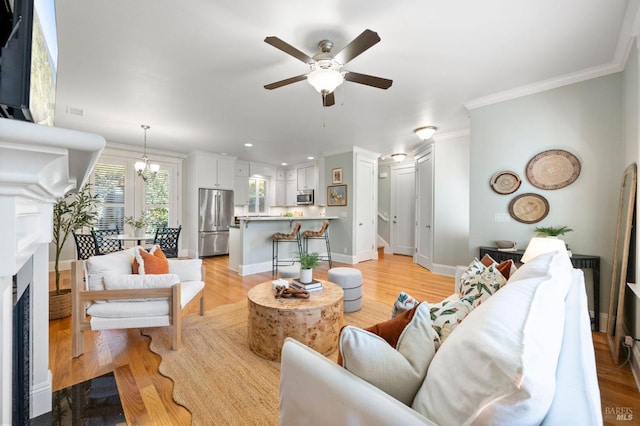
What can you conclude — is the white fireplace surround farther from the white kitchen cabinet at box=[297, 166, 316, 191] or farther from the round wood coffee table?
the white kitchen cabinet at box=[297, 166, 316, 191]

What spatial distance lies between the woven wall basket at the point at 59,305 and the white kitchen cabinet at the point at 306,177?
5.51m

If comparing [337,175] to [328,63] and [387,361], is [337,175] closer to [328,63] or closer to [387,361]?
[328,63]

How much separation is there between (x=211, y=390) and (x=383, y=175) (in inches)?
266

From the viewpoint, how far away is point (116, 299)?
2.00 metres

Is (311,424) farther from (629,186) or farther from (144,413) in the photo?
(629,186)

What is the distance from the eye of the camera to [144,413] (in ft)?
4.99

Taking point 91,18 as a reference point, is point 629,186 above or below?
below

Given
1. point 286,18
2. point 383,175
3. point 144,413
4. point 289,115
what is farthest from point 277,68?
point 383,175

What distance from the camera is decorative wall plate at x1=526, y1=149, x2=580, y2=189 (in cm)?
285

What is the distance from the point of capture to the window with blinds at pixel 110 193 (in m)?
5.46

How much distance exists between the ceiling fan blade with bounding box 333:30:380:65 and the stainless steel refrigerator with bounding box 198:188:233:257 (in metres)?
5.36

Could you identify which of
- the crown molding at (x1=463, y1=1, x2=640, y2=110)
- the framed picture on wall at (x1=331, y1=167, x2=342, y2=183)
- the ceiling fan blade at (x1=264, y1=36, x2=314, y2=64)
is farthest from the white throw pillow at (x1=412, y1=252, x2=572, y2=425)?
the framed picture on wall at (x1=331, y1=167, x2=342, y2=183)

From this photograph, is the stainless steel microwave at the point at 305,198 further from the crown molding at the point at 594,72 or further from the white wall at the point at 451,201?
the crown molding at the point at 594,72

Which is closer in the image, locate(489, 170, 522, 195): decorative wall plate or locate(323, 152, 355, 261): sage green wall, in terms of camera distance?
locate(489, 170, 522, 195): decorative wall plate
